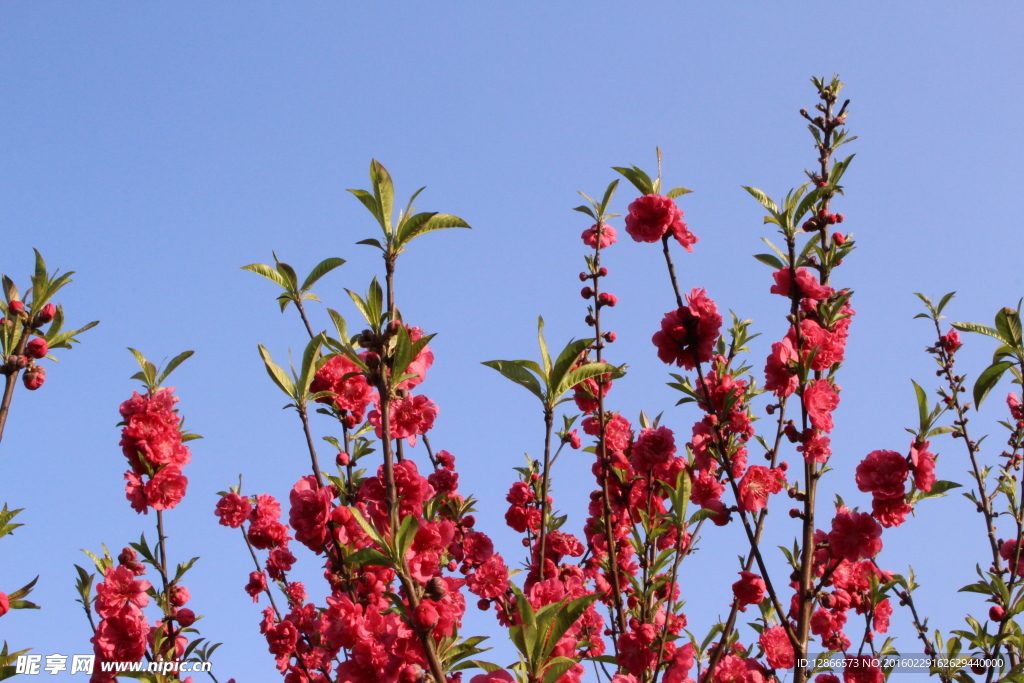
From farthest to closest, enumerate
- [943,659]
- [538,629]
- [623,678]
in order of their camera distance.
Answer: [943,659] < [623,678] < [538,629]

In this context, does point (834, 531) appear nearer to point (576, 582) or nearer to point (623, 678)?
point (623, 678)

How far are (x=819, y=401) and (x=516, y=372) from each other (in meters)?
1.34

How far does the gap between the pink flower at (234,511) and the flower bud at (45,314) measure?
1405 mm

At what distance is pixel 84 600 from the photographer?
13.3 ft

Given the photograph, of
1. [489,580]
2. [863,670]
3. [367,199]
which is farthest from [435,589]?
[863,670]

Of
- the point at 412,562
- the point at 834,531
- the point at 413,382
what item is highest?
the point at 413,382

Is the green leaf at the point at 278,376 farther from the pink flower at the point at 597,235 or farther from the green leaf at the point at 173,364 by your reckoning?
the pink flower at the point at 597,235

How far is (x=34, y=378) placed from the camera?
337 centimetres

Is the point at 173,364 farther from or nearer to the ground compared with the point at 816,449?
farther from the ground

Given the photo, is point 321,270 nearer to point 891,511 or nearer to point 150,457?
point 150,457

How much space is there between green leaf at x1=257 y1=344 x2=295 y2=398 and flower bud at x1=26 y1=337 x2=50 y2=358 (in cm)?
129

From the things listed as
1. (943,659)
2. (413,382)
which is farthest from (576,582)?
(943,659)

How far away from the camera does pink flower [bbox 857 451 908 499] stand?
10.5ft

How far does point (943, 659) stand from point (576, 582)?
2.35 m
